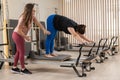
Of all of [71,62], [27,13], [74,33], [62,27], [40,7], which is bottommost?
[71,62]

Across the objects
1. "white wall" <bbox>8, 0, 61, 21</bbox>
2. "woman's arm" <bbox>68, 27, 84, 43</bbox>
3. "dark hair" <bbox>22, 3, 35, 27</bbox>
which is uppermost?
"white wall" <bbox>8, 0, 61, 21</bbox>

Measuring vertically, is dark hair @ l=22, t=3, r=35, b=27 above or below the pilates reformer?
above

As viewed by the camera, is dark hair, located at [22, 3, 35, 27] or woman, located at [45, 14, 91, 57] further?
woman, located at [45, 14, 91, 57]

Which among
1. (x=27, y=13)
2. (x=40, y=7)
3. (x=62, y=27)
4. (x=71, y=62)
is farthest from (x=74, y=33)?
(x=40, y=7)

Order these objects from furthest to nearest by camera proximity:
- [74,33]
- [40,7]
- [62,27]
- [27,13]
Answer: [40,7] < [62,27] < [74,33] < [27,13]

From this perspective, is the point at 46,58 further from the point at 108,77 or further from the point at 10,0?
the point at 10,0

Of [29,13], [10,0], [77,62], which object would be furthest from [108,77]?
[10,0]

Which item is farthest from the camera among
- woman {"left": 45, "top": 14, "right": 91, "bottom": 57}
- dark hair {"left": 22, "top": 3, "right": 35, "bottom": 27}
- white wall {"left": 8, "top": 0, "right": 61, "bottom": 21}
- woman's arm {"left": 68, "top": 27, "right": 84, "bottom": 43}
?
white wall {"left": 8, "top": 0, "right": 61, "bottom": 21}

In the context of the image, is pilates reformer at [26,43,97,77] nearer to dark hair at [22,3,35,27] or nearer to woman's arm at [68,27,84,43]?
woman's arm at [68,27,84,43]

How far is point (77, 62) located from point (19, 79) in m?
1.22

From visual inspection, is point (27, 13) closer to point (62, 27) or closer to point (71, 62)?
point (62, 27)

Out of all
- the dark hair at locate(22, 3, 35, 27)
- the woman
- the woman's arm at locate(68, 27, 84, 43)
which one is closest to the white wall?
the woman

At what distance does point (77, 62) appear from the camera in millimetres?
4734

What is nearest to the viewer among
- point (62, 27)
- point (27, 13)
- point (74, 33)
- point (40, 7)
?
point (27, 13)
